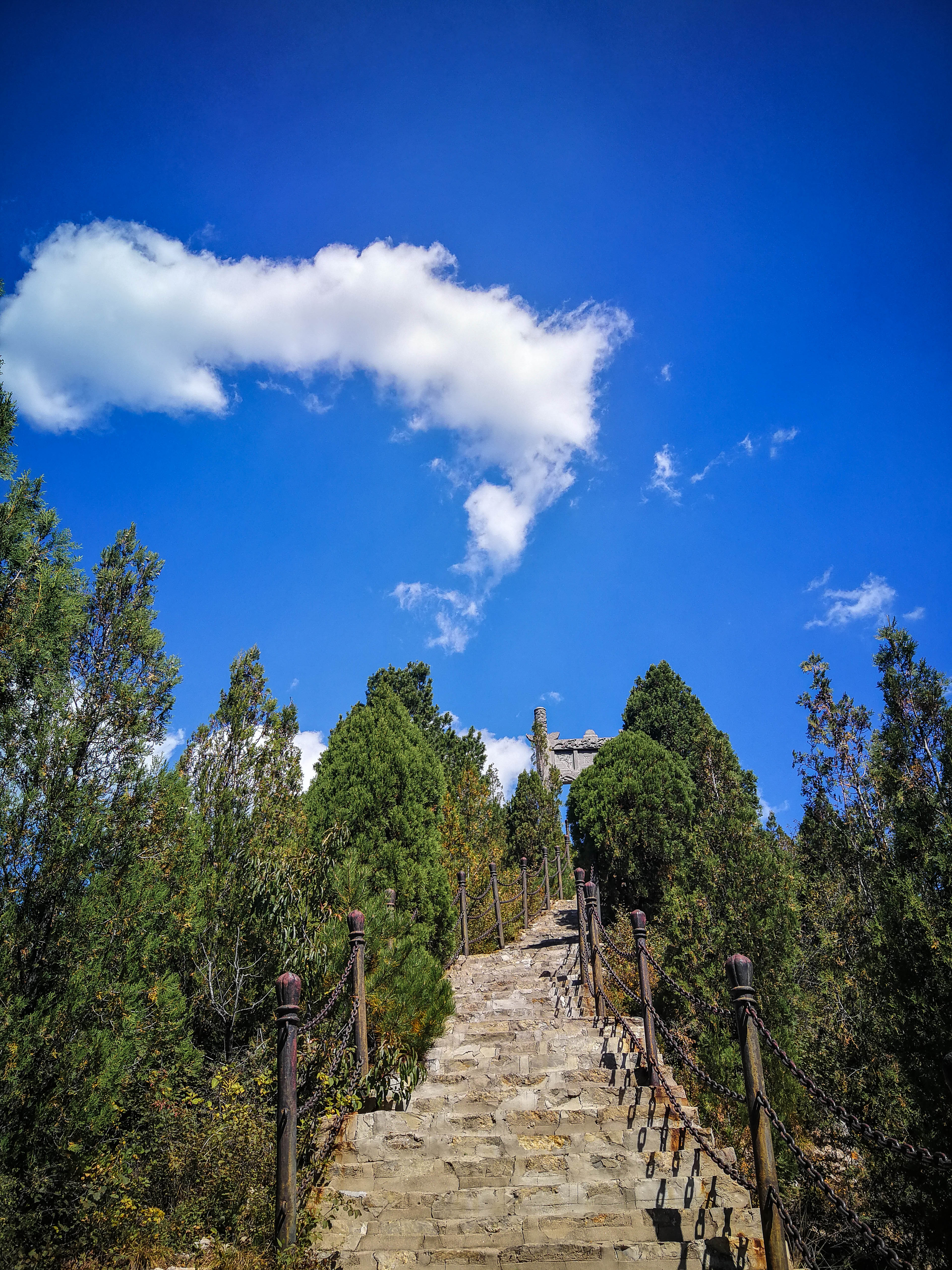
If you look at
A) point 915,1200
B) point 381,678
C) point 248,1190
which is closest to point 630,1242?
point 915,1200

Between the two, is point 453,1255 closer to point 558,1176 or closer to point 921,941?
point 558,1176

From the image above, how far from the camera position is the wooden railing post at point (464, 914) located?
13188 millimetres

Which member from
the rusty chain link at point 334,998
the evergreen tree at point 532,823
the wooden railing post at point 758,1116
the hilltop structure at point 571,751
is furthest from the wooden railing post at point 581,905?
the hilltop structure at point 571,751

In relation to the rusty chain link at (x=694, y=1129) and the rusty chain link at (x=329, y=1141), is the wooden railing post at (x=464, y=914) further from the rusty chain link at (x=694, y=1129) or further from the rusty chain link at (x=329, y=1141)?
the rusty chain link at (x=329, y=1141)

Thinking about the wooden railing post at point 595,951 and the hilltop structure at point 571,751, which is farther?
the hilltop structure at point 571,751

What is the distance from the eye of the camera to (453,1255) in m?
4.72

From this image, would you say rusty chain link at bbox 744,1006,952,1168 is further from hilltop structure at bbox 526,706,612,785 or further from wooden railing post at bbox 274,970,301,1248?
hilltop structure at bbox 526,706,612,785

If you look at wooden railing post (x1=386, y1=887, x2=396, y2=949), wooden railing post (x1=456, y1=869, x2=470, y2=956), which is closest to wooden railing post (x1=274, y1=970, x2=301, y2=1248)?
wooden railing post (x1=386, y1=887, x2=396, y2=949)

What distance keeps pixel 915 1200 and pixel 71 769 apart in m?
6.92

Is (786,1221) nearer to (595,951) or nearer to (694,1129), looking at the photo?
(694,1129)

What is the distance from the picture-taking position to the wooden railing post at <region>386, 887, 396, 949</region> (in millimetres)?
7457

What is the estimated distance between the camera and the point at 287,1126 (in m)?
Result: 4.68

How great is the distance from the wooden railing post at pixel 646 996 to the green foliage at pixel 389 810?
10.2 ft

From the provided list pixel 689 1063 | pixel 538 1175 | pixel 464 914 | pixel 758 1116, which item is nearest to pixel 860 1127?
pixel 758 1116
